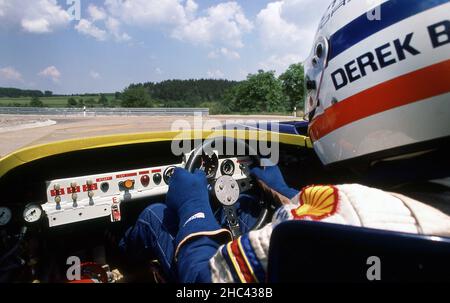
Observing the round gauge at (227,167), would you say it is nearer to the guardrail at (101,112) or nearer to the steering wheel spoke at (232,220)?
the steering wheel spoke at (232,220)

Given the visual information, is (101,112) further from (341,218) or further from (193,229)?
(341,218)

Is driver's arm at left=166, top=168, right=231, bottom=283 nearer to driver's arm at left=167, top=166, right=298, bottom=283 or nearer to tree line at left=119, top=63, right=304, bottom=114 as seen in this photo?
driver's arm at left=167, top=166, right=298, bottom=283

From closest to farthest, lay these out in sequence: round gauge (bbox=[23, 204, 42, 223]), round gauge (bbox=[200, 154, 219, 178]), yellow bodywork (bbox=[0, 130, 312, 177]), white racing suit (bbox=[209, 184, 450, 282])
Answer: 1. white racing suit (bbox=[209, 184, 450, 282])
2. yellow bodywork (bbox=[0, 130, 312, 177])
3. round gauge (bbox=[23, 204, 42, 223])
4. round gauge (bbox=[200, 154, 219, 178])

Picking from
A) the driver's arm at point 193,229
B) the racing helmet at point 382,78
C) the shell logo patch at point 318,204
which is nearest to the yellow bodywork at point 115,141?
the driver's arm at point 193,229

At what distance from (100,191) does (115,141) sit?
27 centimetres

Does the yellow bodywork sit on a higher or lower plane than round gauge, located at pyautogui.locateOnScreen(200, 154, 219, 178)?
higher

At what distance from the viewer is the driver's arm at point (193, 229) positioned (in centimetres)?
92

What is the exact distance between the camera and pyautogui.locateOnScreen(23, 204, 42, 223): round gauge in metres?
1.51

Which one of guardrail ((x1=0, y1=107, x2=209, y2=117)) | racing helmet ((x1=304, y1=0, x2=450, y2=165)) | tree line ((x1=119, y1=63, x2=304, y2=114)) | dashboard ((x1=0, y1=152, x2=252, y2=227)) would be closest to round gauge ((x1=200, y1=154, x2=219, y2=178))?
dashboard ((x1=0, y1=152, x2=252, y2=227))

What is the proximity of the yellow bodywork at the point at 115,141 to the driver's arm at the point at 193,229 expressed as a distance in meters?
0.52

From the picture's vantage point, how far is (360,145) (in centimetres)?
105

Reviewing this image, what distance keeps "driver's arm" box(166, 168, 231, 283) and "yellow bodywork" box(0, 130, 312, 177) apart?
52 centimetres
